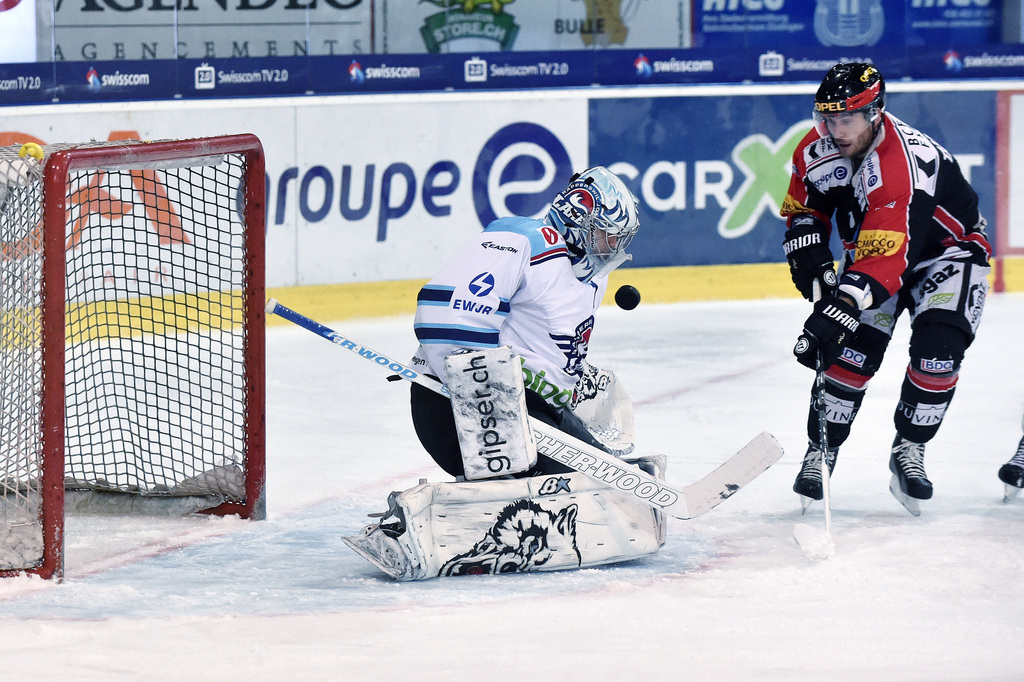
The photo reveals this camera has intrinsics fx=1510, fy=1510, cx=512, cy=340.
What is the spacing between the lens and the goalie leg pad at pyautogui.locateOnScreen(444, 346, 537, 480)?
2.88 metres

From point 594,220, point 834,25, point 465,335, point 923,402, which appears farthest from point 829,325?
point 834,25

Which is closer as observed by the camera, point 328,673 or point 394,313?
point 328,673

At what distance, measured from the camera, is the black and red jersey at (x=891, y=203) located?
3.27m

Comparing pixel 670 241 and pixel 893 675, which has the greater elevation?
pixel 670 241

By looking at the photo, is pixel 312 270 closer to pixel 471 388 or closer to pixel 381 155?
pixel 381 155

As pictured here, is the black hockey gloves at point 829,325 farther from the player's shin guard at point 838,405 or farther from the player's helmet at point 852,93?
the player's helmet at point 852,93

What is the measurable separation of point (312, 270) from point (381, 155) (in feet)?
1.90

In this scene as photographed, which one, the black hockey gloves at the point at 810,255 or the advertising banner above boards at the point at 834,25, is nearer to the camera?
the black hockey gloves at the point at 810,255

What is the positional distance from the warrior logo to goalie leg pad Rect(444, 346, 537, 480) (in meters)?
0.09

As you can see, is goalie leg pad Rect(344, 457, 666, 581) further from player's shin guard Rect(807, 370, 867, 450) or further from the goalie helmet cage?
player's shin guard Rect(807, 370, 867, 450)

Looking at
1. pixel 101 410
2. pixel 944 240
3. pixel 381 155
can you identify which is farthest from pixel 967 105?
pixel 101 410

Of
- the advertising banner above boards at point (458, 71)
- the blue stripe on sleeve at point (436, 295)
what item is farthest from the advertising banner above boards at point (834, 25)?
the blue stripe on sleeve at point (436, 295)

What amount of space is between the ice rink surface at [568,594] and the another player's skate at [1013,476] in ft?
0.19

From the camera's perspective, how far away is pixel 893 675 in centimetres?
240
